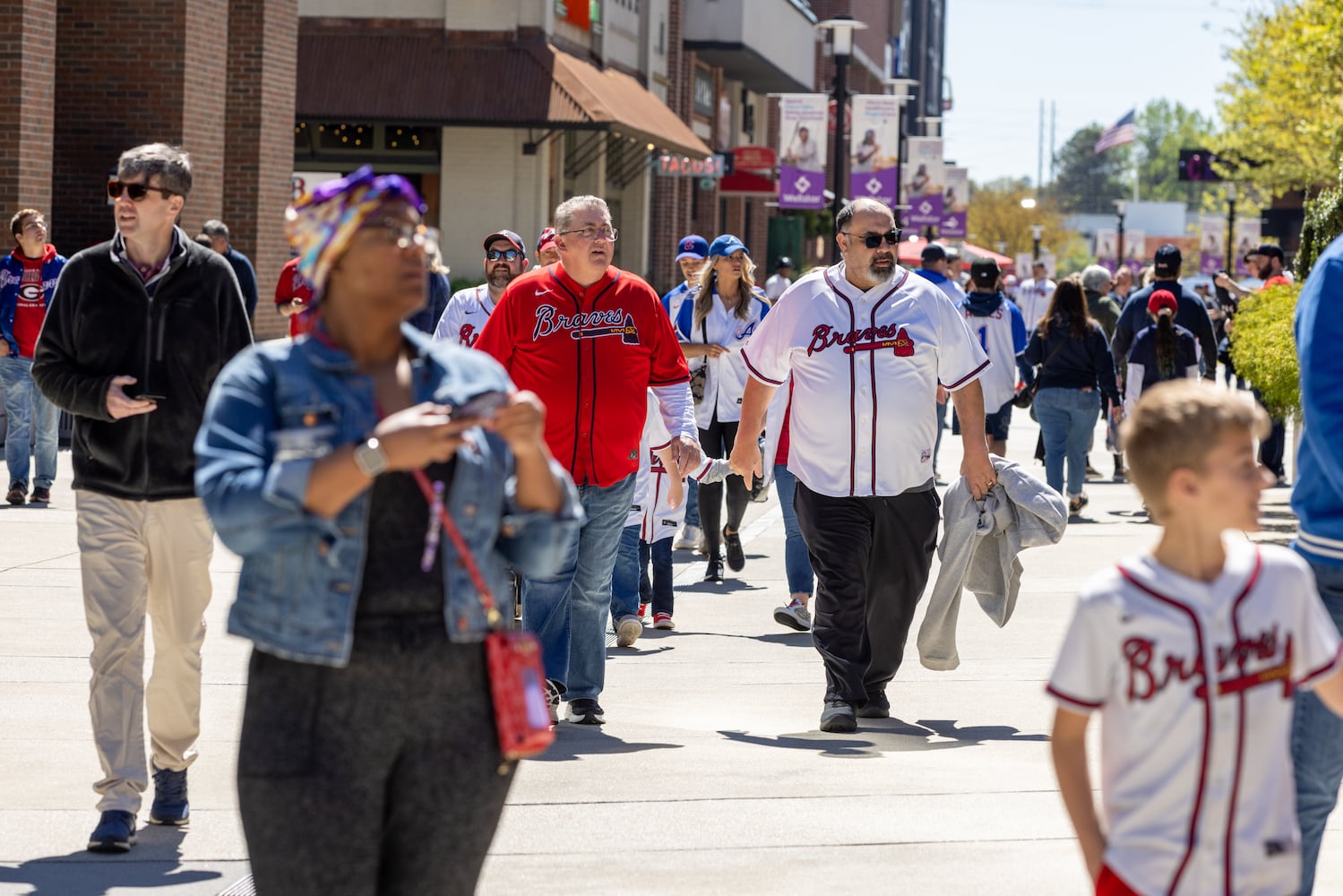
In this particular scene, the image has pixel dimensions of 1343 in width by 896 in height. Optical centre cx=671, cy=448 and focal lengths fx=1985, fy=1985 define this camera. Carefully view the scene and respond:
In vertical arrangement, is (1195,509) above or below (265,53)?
below

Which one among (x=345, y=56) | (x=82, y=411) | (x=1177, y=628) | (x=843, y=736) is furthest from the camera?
(x=345, y=56)

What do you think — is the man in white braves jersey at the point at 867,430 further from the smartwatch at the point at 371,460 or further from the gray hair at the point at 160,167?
the smartwatch at the point at 371,460

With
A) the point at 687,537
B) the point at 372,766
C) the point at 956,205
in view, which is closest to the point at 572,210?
the point at 372,766

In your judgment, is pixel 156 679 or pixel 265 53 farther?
pixel 265 53

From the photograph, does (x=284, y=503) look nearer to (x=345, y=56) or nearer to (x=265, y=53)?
(x=265, y=53)

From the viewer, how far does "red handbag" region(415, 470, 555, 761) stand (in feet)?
11.2

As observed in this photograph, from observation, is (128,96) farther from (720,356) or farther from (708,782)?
(708,782)

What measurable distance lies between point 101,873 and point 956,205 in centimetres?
5274

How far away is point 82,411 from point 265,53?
1856cm

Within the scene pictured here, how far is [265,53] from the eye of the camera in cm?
2358

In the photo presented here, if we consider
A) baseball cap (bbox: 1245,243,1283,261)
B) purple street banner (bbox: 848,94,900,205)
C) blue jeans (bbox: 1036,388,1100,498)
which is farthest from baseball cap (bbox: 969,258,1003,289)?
purple street banner (bbox: 848,94,900,205)

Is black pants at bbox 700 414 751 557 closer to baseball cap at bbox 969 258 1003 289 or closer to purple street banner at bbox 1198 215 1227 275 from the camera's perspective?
baseball cap at bbox 969 258 1003 289

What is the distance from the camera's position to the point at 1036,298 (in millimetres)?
30031

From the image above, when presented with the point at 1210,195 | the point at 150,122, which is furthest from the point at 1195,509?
the point at 1210,195
